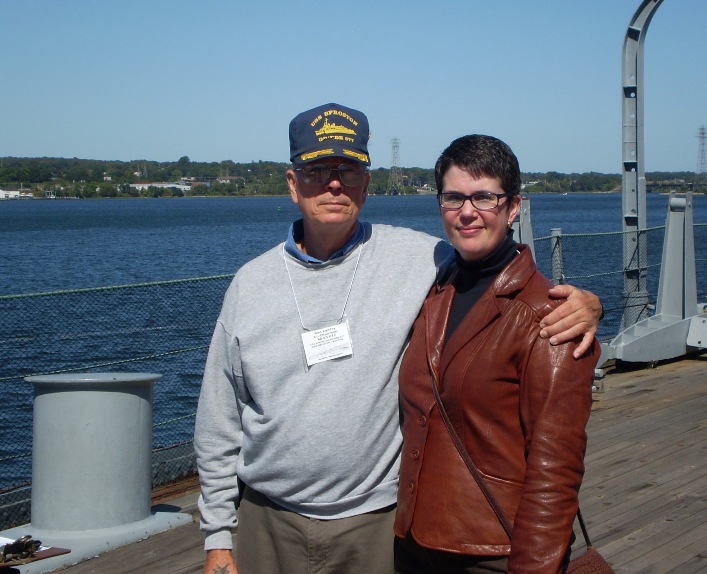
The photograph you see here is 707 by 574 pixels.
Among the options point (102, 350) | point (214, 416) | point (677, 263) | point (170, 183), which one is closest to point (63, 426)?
point (214, 416)

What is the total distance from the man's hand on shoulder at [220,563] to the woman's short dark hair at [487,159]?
4.14ft

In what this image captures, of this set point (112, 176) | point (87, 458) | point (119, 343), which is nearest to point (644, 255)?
point (119, 343)

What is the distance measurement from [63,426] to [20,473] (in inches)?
174

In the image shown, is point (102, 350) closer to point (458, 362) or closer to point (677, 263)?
point (677, 263)

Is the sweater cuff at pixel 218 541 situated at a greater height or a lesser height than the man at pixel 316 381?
lesser

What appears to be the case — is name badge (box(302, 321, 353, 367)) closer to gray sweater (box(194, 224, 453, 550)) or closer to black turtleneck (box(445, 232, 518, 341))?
gray sweater (box(194, 224, 453, 550))

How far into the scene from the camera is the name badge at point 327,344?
251 centimetres

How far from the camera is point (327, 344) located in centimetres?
251

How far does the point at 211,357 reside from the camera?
2697 millimetres

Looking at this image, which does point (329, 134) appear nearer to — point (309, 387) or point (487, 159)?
point (487, 159)

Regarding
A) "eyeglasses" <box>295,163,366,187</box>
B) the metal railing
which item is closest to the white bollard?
the metal railing

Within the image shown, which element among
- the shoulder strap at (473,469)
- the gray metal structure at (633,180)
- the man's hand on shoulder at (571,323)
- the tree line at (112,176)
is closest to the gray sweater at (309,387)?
the shoulder strap at (473,469)

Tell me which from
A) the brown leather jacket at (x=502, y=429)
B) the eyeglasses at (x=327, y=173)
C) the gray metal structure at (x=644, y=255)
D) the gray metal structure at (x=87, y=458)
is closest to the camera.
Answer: the brown leather jacket at (x=502, y=429)

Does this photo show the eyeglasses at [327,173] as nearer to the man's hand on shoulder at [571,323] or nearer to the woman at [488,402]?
the woman at [488,402]
